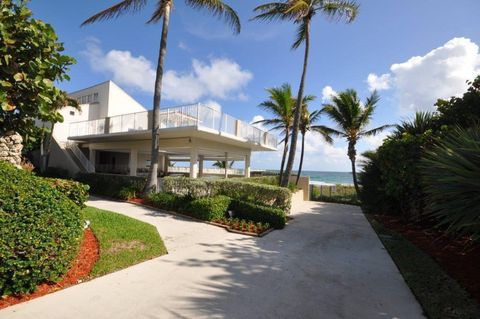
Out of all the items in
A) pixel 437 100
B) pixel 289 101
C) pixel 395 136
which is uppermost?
pixel 289 101

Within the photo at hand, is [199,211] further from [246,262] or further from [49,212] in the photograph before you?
[49,212]

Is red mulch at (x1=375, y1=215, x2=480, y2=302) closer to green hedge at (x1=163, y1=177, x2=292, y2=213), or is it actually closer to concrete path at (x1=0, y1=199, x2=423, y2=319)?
concrete path at (x1=0, y1=199, x2=423, y2=319)

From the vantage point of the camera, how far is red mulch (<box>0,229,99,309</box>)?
11.8ft

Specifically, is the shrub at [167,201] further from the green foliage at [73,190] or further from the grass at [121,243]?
the green foliage at [73,190]

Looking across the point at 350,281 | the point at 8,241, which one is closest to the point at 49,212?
the point at 8,241

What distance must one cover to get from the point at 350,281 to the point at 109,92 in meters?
22.1

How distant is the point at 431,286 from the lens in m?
4.51

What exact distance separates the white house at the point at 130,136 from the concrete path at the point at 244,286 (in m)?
7.50

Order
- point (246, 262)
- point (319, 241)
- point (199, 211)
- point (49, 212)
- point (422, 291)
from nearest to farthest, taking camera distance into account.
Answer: point (49, 212), point (422, 291), point (246, 262), point (319, 241), point (199, 211)

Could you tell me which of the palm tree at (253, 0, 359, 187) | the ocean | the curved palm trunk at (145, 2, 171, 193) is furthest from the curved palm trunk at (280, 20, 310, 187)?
the ocean

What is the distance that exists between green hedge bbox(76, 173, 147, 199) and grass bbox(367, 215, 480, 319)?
10866 millimetres

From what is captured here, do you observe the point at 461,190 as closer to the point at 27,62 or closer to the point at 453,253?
the point at 453,253

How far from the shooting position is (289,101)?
58.4 ft

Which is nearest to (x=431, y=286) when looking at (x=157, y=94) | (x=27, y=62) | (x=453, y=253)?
(x=453, y=253)
